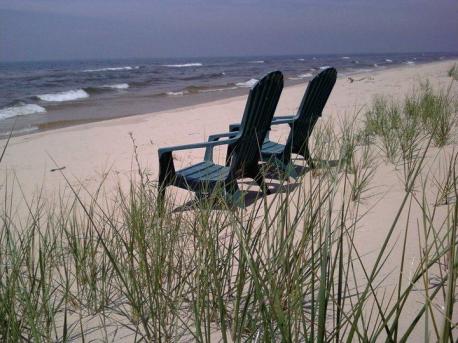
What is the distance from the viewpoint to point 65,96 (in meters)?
14.9

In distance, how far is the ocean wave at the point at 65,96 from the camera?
46.2 feet

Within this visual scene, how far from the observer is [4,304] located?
1.17 metres

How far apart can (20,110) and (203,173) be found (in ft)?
31.3

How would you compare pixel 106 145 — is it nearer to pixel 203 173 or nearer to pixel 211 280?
pixel 203 173

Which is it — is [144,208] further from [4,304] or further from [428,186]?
[428,186]

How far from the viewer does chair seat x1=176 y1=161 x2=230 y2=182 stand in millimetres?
2982

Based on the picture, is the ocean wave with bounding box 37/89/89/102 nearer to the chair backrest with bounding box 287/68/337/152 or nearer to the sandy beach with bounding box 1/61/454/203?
the sandy beach with bounding box 1/61/454/203

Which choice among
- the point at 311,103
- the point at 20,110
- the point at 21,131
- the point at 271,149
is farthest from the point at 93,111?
the point at 311,103

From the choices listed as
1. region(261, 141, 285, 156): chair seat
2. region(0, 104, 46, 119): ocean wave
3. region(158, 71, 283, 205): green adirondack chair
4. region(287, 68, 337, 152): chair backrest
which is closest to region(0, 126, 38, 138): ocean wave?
region(0, 104, 46, 119): ocean wave

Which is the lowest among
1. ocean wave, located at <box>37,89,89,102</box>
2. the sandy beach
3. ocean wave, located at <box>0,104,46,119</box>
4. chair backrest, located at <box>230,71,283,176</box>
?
the sandy beach

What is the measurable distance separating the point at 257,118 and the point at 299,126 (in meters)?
0.83

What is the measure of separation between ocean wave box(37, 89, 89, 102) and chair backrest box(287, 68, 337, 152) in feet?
39.6

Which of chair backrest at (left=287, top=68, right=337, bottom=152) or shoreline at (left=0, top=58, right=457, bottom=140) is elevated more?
Result: chair backrest at (left=287, top=68, right=337, bottom=152)

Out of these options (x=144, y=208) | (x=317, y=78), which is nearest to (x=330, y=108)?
(x=317, y=78)
